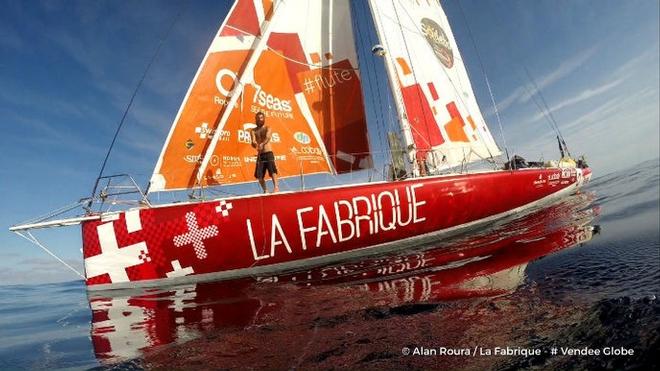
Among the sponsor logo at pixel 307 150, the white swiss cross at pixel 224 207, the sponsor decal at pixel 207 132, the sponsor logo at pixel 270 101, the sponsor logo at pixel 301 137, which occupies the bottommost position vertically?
the white swiss cross at pixel 224 207

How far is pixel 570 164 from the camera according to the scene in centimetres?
1549

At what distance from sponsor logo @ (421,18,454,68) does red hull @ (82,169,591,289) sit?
8.69m

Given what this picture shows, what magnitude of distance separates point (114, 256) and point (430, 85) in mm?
10432

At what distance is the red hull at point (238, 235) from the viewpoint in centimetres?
632

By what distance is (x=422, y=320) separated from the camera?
251 cm

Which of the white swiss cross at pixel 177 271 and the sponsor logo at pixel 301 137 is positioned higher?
the sponsor logo at pixel 301 137

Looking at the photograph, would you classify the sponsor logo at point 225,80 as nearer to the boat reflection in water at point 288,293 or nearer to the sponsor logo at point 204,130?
the sponsor logo at point 204,130

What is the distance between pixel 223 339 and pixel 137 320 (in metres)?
1.82

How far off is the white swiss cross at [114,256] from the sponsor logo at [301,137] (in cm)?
449

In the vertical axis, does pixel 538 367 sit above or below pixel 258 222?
below

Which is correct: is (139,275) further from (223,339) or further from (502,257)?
(502,257)

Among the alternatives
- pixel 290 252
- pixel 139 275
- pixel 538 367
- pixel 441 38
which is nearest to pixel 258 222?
pixel 290 252

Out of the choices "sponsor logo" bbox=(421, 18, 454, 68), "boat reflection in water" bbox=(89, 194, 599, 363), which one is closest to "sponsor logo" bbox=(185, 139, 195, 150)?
"boat reflection in water" bbox=(89, 194, 599, 363)

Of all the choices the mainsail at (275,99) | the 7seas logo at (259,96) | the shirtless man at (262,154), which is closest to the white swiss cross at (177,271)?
the mainsail at (275,99)
